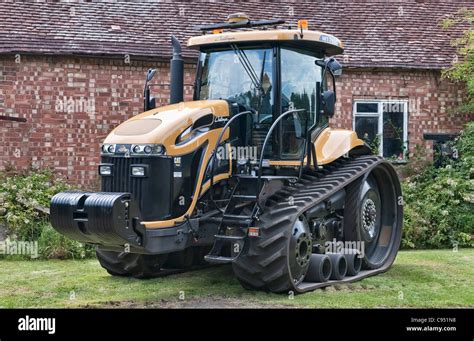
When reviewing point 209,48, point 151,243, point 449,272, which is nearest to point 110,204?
point 151,243

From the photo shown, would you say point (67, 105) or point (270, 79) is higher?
point (270, 79)

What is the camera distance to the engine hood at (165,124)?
832 centimetres

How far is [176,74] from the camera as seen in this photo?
995 centimetres

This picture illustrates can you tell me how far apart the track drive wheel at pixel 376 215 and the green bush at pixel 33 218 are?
15.3ft

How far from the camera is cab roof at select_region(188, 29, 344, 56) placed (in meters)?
9.29

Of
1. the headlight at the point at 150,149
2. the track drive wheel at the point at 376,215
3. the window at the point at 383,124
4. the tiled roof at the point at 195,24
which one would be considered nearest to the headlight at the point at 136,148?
the headlight at the point at 150,149

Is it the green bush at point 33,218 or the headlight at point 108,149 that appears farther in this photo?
the green bush at point 33,218

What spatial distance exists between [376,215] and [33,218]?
19.1ft

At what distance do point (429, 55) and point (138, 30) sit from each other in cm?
694

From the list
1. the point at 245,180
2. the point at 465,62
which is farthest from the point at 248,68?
the point at 465,62

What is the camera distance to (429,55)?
707 inches

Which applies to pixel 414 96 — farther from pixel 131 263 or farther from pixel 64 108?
pixel 131 263

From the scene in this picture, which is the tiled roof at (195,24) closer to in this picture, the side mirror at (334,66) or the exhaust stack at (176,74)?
the exhaust stack at (176,74)
